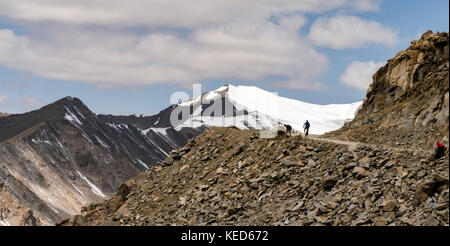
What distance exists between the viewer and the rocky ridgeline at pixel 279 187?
78.1 feet

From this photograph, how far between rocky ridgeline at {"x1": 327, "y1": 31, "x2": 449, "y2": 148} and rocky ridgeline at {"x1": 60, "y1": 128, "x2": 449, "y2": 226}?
8772mm

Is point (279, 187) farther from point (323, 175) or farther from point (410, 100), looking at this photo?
point (410, 100)

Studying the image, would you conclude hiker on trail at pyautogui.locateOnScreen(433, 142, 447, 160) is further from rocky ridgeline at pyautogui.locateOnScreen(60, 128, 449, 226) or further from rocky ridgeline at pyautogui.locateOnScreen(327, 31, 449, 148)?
rocky ridgeline at pyautogui.locateOnScreen(327, 31, 449, 148)

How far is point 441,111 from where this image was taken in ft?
128

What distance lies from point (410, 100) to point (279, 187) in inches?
788

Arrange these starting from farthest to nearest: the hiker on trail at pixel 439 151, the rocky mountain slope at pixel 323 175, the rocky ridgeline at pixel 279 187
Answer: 1. the hiker on trail at pixel 439 151
2. the rocky mountain slope at pixel 323 175
3. the rocky ridgeline at pixel 279 187

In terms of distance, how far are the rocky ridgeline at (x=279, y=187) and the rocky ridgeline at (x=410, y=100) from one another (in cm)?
877

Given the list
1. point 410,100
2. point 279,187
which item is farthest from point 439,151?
point 410,100

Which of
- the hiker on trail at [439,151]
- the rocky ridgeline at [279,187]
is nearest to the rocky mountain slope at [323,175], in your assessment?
the rocky ridgeline at [279,187]

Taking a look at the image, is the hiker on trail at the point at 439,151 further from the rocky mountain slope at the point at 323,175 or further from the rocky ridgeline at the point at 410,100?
the rocky ridgeline at the point at 410,100

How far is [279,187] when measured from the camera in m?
30.1
